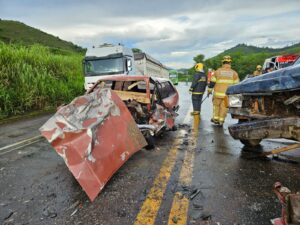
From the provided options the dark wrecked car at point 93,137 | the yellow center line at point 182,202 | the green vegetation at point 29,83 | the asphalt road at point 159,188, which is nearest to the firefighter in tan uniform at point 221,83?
the asphalt road at point 159,188

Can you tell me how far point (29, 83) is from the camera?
36.6 feet

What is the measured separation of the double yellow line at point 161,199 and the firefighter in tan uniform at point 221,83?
3590mm

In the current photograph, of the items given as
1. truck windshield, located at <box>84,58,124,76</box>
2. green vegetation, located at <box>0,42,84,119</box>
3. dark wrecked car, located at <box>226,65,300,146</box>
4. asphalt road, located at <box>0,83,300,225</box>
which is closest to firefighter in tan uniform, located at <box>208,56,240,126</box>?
asphalt road, located at <box>0,83,300,225</box>

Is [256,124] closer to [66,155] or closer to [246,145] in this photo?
[246,145]

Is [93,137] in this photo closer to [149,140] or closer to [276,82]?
[149,140]

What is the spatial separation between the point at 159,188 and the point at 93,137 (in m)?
1.00

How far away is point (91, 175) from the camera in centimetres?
298

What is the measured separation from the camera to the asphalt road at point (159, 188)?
2.68 metres

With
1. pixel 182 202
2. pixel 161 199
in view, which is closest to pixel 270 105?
pixel 182 202

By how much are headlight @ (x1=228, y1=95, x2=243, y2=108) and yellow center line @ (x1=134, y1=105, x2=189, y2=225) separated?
130 cm

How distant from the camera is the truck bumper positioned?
10.6 feet

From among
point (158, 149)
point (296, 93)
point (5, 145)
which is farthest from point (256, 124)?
point (5, 145)

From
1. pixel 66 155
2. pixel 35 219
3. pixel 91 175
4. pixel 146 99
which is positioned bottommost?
pixel 35 219

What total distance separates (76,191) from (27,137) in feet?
12.7
